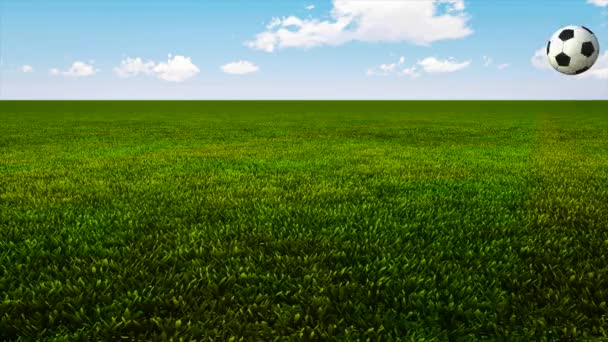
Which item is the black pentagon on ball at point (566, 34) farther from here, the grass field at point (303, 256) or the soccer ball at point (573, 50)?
the grass field at point (303, 256)

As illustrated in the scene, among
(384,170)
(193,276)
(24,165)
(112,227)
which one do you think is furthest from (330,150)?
(193,276)

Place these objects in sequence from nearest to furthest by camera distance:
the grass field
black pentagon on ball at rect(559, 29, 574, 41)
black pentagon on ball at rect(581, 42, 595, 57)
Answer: the grass field < black pentagon on ball at rect(581, 42, 595, 57) < black pentagon on ball at rect(559, 29, 574, 41)

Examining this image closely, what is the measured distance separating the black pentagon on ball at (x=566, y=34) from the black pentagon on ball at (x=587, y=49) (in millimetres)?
447

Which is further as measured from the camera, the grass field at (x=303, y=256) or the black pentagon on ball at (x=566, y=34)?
the black pentagon on ball at (x=566, y=34)

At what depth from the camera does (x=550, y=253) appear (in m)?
3.61

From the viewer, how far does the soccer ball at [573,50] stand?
12742 millimetres

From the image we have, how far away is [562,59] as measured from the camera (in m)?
13.1

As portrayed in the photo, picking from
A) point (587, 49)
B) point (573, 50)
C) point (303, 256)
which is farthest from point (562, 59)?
point (303, 256)

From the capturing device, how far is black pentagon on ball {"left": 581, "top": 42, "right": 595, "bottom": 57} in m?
12.7

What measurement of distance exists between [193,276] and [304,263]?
2.61 feet

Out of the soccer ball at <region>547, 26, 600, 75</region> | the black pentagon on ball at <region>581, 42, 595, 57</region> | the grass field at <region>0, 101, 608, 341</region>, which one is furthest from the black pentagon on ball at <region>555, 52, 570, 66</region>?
the grass field at <region>0, 101, 608, 341</region>

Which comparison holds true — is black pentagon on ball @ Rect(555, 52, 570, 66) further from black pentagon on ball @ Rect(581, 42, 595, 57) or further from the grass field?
the grass field

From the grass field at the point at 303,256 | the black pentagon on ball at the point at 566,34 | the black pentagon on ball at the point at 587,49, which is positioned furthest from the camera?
the black pentagon on ball at the point at 566,34

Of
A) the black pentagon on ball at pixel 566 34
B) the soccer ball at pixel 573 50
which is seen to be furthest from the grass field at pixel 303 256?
the black pentagon on ball at pixel 566 34
